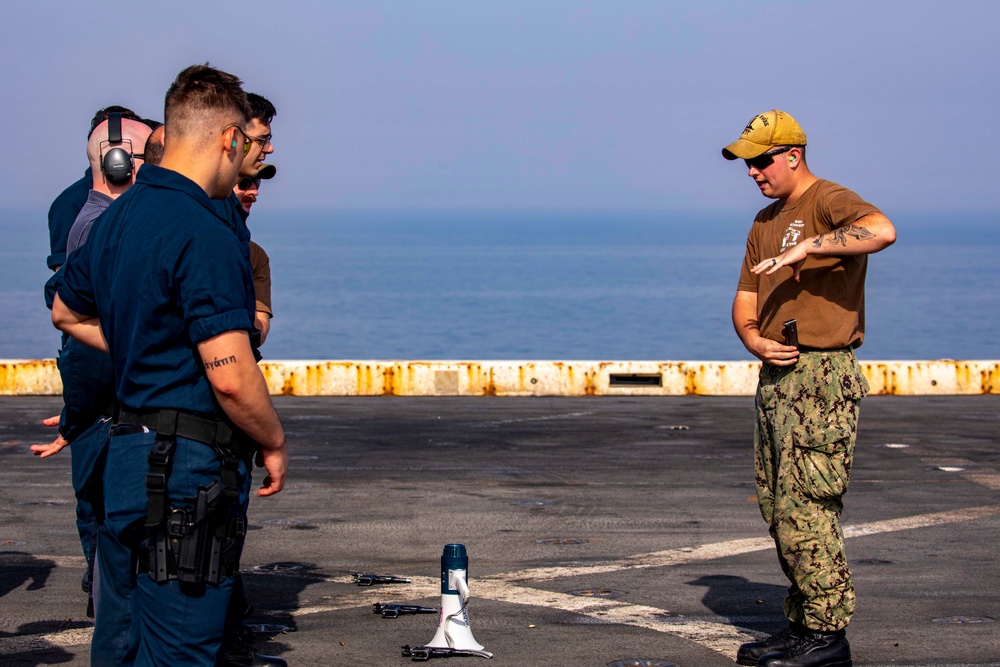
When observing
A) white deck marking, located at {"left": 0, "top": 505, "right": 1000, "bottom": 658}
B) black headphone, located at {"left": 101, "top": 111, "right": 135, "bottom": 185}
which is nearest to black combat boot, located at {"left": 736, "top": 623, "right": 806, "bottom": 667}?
white deck marking, located at {"left": 0, "top": 505, "right": 1000, "bottom": 658}

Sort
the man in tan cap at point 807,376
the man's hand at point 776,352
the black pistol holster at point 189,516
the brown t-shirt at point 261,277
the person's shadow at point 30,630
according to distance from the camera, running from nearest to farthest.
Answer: the black pistol holster at point 189,516
the man in tan cap at point 807,376
the man's hand at point 776,352
the person's shadow at point 30,630
the brown t-shirt at point 261,277

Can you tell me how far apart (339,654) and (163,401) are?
7.51 ft

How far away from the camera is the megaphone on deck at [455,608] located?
19.1 feet

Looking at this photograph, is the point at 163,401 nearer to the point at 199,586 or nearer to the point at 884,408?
the point at 199,586

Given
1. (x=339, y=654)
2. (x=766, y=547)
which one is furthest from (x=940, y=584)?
(x=339, y=654)

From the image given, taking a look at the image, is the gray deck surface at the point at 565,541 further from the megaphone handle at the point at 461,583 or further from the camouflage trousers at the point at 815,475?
the camouflage trousers at the point at 815,475

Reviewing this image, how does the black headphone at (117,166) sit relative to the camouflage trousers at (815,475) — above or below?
above

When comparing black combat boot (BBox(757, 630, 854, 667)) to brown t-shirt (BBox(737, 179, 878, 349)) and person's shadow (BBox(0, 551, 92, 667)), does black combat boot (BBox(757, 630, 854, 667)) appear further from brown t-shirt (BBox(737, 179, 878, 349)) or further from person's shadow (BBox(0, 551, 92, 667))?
person's shadow (BBox(0, 551, 92, 667))

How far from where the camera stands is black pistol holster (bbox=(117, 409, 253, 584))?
3.92m

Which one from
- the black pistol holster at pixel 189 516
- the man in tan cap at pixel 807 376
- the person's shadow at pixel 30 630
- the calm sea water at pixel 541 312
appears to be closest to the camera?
the black pistol holster at pixel 189 516

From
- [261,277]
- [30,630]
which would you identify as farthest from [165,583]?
[30,630]

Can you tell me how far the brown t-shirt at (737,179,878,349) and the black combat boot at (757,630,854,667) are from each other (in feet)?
4.00

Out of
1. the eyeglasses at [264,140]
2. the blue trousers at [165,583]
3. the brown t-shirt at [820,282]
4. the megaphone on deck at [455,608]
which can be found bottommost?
the megaphone on deck at [455,608]

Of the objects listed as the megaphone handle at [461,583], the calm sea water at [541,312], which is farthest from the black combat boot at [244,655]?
the calm sea water at [541,312]
